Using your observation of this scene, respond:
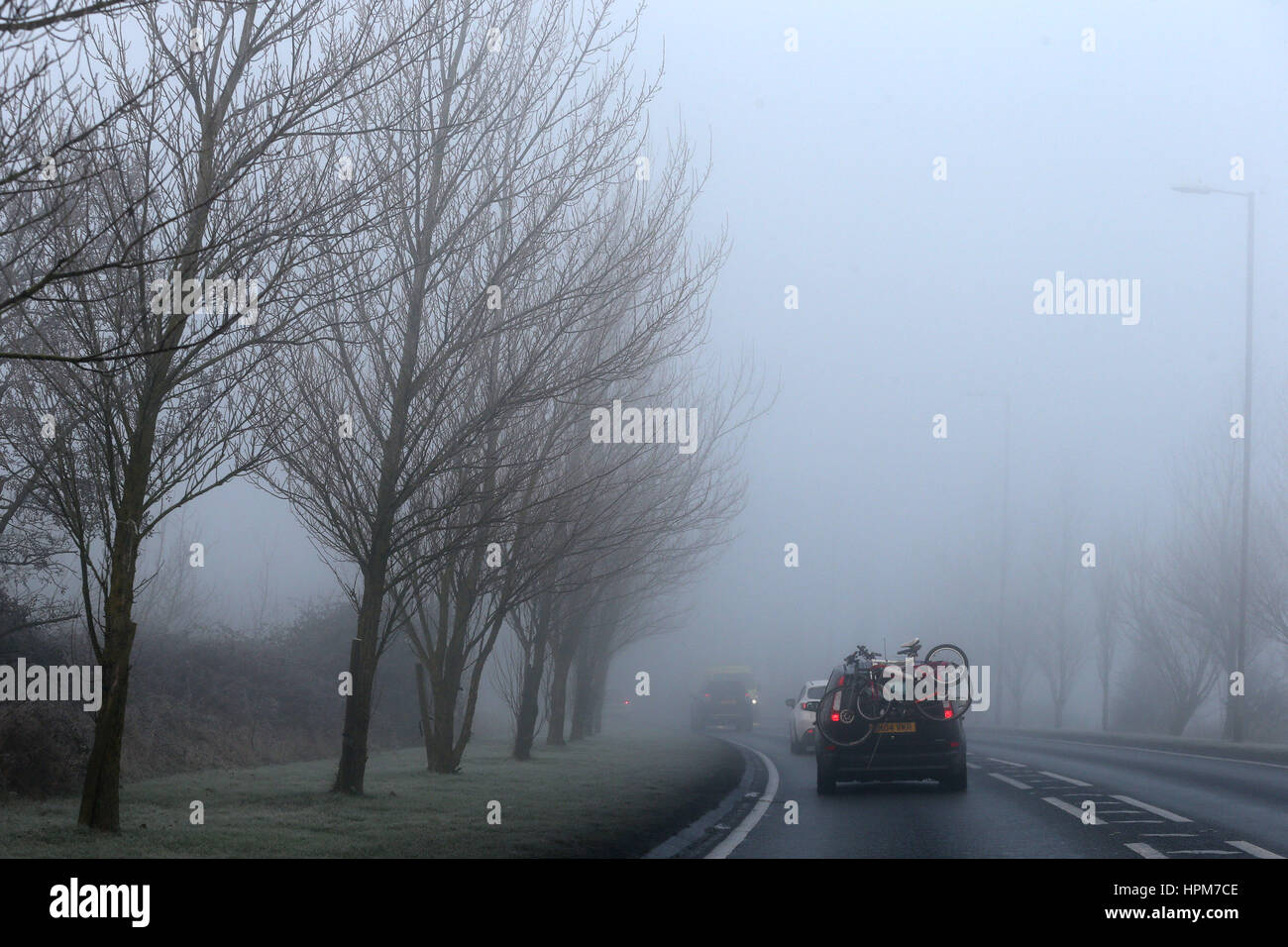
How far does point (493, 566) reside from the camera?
1820 cm

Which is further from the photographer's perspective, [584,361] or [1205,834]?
[584,361]

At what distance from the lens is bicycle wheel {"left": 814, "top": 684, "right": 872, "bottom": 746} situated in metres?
17.0

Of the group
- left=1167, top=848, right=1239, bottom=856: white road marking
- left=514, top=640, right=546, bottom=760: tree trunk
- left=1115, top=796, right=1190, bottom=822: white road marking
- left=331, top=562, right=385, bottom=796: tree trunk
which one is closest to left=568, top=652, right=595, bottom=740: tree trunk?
left=514, top=640, right=546, bottom=760: tree trunk

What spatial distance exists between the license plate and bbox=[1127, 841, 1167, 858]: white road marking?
556 cm

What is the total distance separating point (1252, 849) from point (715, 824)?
5170mm

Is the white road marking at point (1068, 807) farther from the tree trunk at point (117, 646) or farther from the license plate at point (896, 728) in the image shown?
the tree trunk at point (117, 646)

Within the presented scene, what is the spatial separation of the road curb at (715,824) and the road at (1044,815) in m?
0.28

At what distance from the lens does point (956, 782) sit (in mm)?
17109

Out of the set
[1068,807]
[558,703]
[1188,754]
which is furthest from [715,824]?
[1188,754]

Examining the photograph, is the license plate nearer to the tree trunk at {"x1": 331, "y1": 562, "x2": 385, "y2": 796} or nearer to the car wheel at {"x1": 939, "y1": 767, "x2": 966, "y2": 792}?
the car wheel at {"x1": 939, "y1": 767, "x2": 966, "y2": 792}

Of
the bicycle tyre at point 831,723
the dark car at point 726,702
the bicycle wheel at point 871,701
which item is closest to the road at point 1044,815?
the bicycle tyre at point 831,723
